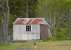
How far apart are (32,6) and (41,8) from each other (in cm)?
219

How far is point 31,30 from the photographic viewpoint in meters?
44.3

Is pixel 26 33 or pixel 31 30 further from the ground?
pixel 31 30

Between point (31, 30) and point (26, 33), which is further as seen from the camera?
point (26, 33)

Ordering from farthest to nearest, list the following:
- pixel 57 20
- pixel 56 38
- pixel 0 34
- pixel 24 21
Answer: pixel 57 20 < pixel 24 21 < pixel 56 38 < pixel 0 34

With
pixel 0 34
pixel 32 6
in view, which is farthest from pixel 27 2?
pixel 0 34

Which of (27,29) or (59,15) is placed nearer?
(27,29)

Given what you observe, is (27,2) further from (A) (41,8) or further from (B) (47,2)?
(B) (47,2)

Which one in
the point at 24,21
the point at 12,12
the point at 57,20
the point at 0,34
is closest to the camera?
the point at 0,34

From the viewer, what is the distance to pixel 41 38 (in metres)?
44.5

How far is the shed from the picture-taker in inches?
1746

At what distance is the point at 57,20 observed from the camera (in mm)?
52750

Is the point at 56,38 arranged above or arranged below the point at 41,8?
below

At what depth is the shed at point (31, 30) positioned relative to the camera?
44.3 m

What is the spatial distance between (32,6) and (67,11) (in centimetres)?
1017
